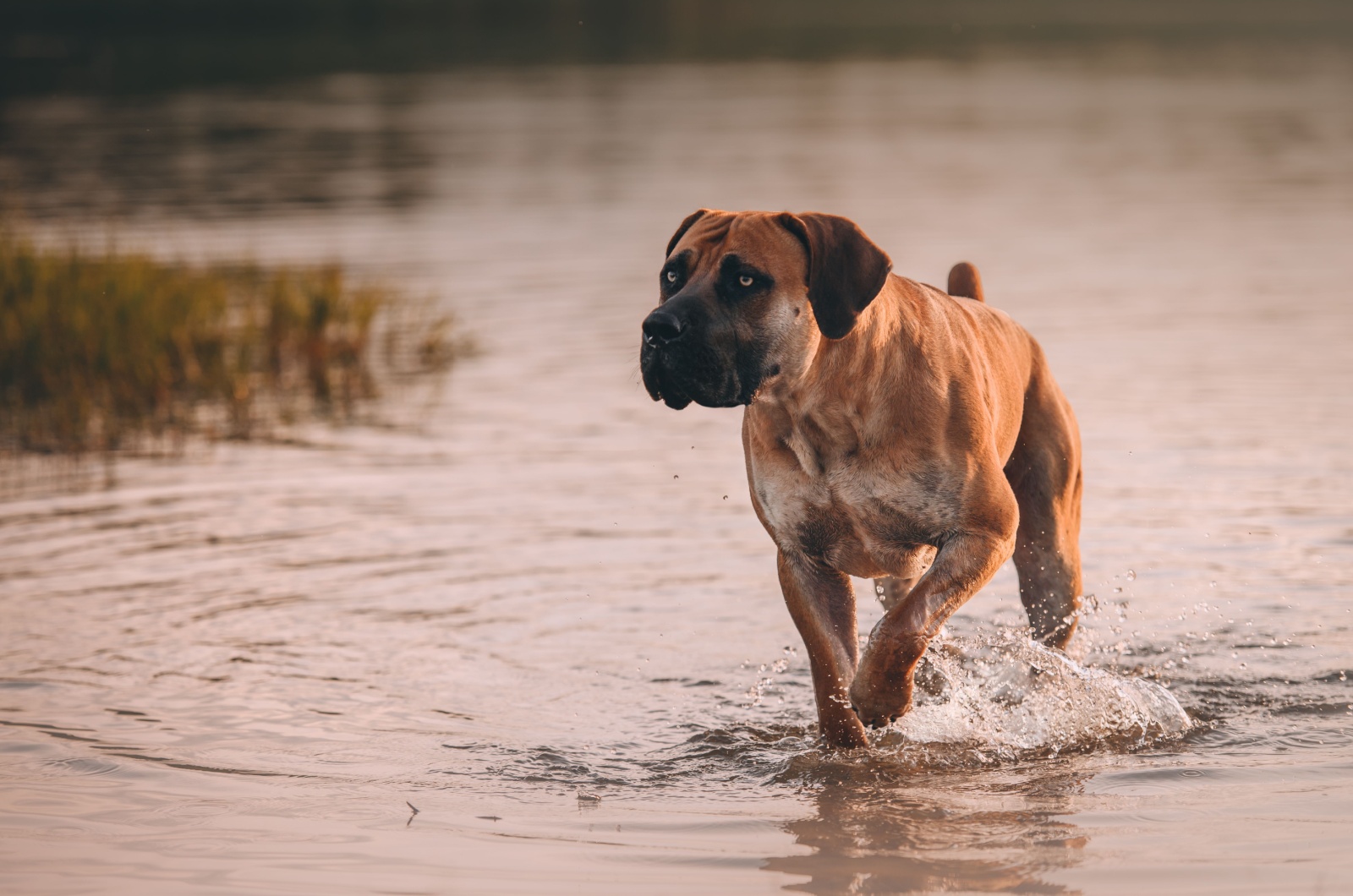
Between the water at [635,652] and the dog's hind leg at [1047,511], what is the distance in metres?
0.20

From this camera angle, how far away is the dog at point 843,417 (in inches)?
206

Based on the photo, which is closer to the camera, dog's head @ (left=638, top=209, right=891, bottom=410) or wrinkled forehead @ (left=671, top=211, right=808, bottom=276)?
dog's head @ (left=638, top=209, right=891, bottom=410)

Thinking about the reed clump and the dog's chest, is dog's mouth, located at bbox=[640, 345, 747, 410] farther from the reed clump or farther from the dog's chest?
the reed clump

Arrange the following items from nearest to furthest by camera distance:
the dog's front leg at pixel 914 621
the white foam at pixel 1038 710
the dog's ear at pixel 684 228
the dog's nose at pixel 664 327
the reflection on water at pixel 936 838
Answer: the reflection on water at pixel 936 838, the dog's nose at pixel 664 327, the dog's front leg at pixel 914 621, the dog's ear at pixel 684 228, the white foam at pixel 1038 710

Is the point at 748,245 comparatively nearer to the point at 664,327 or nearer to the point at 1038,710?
the point at 664,327

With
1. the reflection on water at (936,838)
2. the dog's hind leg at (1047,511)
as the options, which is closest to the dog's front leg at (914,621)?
the reflection on water at (936,838)

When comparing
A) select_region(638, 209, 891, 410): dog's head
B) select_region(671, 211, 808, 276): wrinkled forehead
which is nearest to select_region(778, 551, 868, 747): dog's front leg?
select_region(638, 209, 891, 410): dog's head

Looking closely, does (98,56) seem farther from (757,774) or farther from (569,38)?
(757,774)

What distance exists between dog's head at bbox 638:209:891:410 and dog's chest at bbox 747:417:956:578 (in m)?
0.34

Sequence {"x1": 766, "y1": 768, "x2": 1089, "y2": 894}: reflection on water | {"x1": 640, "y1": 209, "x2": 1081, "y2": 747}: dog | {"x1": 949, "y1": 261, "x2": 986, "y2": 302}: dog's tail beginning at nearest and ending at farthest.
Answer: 1. {"x1": 766, "y1": 768, "x2": 1089, "y2": 894}: reflection on water
2. {"x1": 640, "y1": 209, "x2": 1081, "y2": 747}: dog
3. {"x1": 949, "y1": 261, "x2": 986, "y2": 302}: dog's tail

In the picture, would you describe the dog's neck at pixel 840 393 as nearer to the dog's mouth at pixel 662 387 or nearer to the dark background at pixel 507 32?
the dog's mouth at pixel 662 387

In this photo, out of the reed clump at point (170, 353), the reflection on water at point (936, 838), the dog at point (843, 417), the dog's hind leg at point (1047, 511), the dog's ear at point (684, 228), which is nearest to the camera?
the reflection on water at point (936, 838)

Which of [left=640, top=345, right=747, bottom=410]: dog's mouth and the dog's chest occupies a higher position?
[left=640, top=345, right=747, bottom=410]: dog's mouth

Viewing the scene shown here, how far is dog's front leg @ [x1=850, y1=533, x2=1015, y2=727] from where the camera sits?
17.6ft
